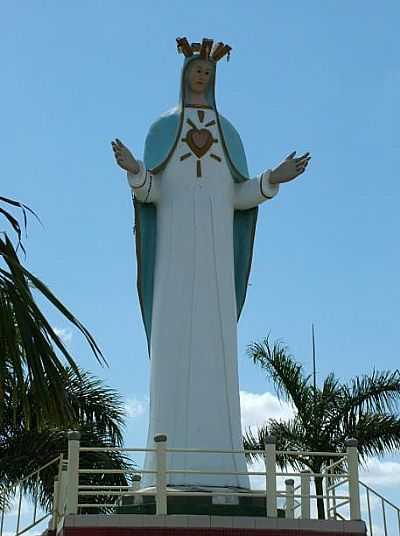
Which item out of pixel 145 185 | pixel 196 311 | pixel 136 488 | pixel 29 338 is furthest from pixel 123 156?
pixel 29 338

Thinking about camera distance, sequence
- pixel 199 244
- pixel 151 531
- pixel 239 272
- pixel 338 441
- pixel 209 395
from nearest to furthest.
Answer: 1. pixel 151 531
2. pixel 209 395
3. pixel 199 244
4. pixel 239 272
5. pixel 338 441

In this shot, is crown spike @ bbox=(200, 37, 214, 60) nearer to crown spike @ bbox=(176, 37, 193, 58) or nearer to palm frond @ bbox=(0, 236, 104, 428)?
crown spike @ bbox=(176, 37, 193, 58)

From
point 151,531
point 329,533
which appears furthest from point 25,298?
point 329,533

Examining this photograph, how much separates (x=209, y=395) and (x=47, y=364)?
726 cm

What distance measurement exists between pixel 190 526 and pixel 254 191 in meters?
5.49

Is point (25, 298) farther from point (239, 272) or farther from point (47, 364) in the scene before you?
point (239, 272)

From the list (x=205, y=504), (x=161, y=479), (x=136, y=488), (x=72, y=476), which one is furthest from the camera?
(x=136, y=488)

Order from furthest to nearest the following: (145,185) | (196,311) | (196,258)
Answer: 1. (145,185)
2. (196,258)
3. (196,311)

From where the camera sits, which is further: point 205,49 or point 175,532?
point 205,49

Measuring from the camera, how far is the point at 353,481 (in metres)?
9.58

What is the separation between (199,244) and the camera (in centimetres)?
1245

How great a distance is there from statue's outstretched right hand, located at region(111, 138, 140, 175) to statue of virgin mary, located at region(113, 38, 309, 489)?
0.05 ft

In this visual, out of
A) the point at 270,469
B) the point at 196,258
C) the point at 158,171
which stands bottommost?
the point at 270,469

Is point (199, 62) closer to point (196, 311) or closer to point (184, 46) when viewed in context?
point (184, 46)
